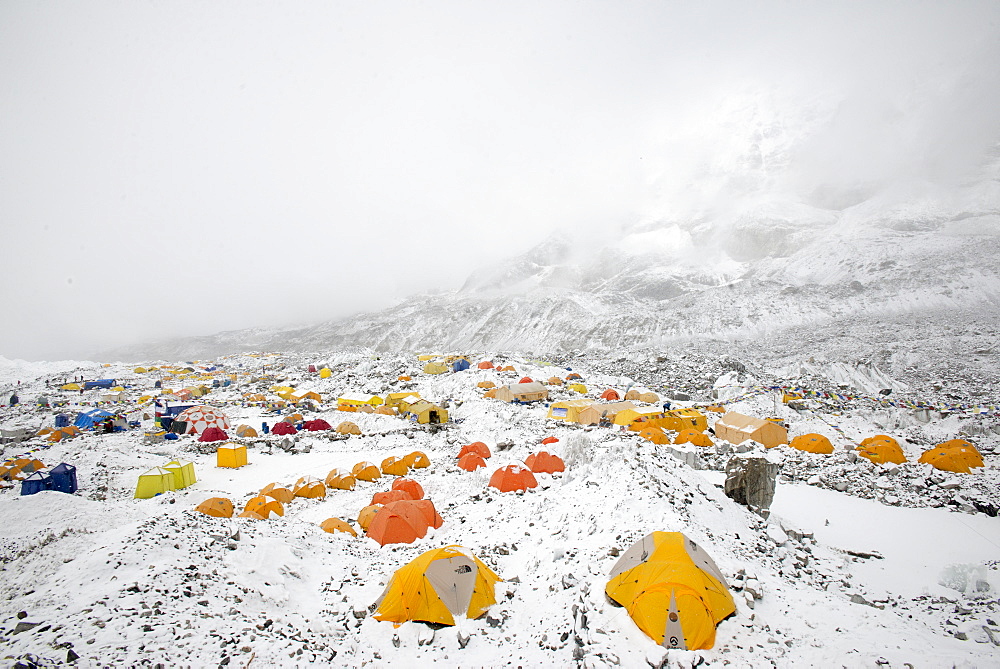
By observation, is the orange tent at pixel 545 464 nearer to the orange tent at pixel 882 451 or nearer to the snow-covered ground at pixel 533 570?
the snow-covered ground at pixel 533 570

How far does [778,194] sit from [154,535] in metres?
153

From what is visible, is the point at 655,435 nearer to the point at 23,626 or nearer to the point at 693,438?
the point at 693,438

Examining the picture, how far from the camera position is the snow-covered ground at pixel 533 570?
18.9 ft

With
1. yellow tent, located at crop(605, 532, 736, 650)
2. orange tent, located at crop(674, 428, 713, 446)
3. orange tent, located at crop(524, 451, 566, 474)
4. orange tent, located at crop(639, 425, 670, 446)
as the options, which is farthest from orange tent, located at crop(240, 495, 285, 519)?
orange tent, located at crop(674, 428, 713, 446)

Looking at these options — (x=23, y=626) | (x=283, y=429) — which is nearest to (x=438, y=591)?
A: (x=23, y=626)

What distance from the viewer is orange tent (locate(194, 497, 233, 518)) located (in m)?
11.7

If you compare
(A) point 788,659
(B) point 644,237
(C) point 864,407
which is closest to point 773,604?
(A) point 788,659

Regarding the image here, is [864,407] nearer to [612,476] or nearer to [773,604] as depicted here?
[612,476]

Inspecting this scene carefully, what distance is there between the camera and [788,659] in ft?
19.3

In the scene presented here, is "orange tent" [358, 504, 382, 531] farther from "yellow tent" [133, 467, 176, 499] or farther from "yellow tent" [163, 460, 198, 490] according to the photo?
"yellow tent" [163, 460, 198, 490]

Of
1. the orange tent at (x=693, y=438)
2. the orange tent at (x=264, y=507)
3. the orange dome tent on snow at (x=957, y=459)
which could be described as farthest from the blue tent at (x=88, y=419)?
the orange dome tent on snow at (x=957, y=459)

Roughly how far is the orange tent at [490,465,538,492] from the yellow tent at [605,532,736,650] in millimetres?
7103

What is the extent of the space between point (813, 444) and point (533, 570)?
55.6ft

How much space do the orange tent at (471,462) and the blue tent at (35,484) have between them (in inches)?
538
